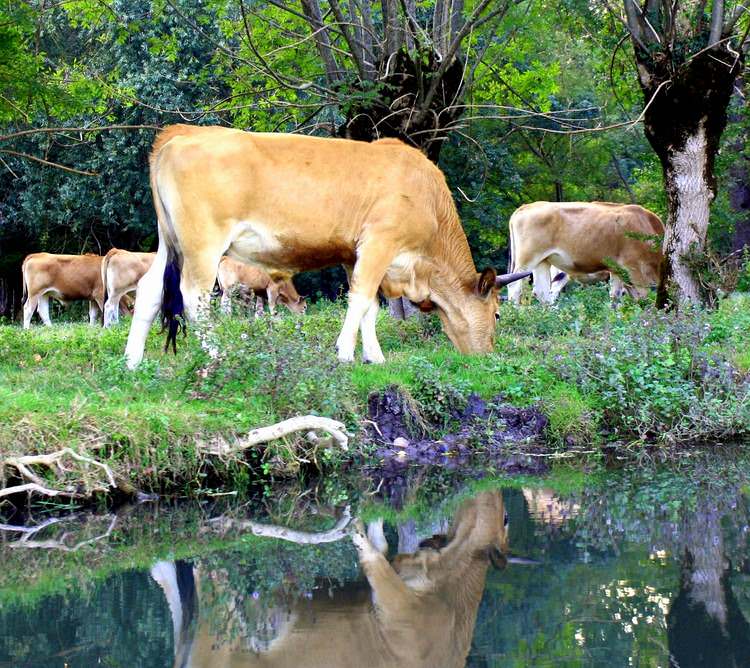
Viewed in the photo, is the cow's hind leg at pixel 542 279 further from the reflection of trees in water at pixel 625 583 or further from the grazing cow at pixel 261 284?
the reflection of trees in water at pixel 625 583

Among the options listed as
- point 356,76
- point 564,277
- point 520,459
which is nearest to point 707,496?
point 520,459

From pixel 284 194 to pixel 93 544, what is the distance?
4486 millimetres

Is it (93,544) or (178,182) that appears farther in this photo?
(178,182)

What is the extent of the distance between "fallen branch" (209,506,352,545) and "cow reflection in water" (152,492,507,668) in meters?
0.25

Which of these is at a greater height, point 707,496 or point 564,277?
point 707,496

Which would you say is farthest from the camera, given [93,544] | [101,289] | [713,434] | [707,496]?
[101,289]

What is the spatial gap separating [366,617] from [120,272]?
1846 cm

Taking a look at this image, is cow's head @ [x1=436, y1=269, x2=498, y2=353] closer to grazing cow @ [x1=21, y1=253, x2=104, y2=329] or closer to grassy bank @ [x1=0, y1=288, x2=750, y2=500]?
grassy bank @ [x1=0, y1=288, x2=750, y2=500]

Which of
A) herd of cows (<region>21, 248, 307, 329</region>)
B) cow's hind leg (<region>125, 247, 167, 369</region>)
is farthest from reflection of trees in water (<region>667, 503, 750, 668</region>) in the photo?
herd of cows (<region>21, 248, 307, 329</region>)

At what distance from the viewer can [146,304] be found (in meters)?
10.8

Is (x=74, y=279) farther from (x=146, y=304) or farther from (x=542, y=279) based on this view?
(x=146, y=304)

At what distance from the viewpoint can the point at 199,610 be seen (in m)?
6.17

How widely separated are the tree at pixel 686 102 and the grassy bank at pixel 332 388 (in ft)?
3.96

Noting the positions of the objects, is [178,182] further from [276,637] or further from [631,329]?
[276,637]
